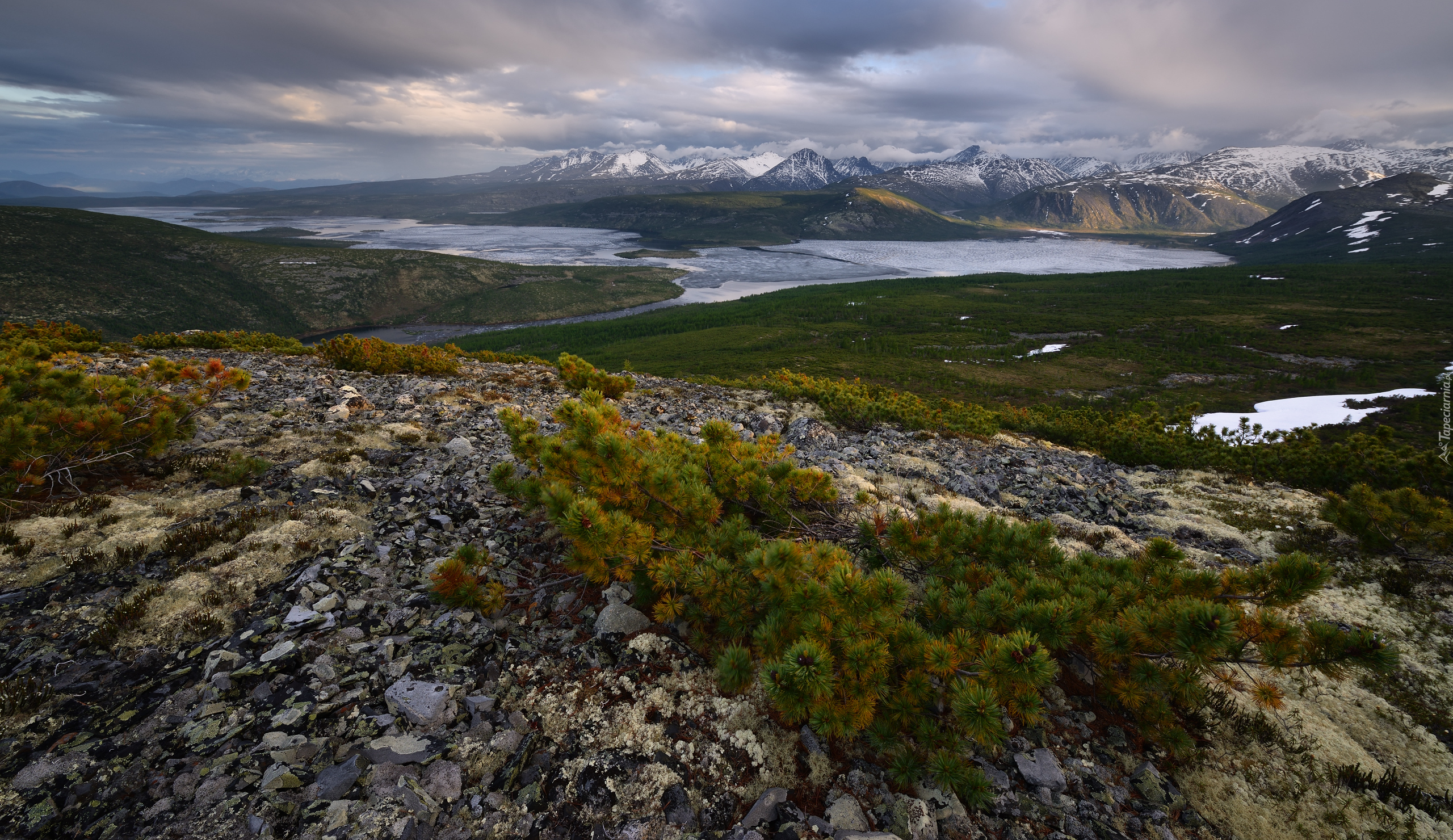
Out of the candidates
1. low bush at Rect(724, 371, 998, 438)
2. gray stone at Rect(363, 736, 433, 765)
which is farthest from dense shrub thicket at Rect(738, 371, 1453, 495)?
gray stone at Rect(363, 736, 433, 765)

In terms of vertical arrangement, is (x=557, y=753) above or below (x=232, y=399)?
below

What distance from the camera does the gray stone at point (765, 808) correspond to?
4.11 metres

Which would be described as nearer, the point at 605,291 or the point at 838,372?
the point at 838,372

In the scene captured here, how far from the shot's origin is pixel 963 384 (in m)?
72.6

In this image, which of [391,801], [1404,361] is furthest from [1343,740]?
[1404,361]

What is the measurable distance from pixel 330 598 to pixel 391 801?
3008mm

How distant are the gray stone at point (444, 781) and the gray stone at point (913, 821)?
3.50 m

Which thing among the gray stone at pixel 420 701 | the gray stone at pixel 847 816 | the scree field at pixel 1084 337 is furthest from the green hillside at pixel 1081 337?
the gray stone at pixel 847 816

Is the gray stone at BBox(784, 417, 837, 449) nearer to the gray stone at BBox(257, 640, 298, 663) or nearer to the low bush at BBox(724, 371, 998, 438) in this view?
the low bush at BBox(724, 371, 998, 438)

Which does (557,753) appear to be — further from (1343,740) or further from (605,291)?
(605,291)

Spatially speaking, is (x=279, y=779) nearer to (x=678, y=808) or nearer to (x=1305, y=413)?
(x=678, y=808)

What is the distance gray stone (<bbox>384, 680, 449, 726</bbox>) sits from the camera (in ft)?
15.5

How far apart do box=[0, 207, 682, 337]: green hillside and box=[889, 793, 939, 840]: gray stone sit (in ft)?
476

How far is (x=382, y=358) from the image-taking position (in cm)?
2088
